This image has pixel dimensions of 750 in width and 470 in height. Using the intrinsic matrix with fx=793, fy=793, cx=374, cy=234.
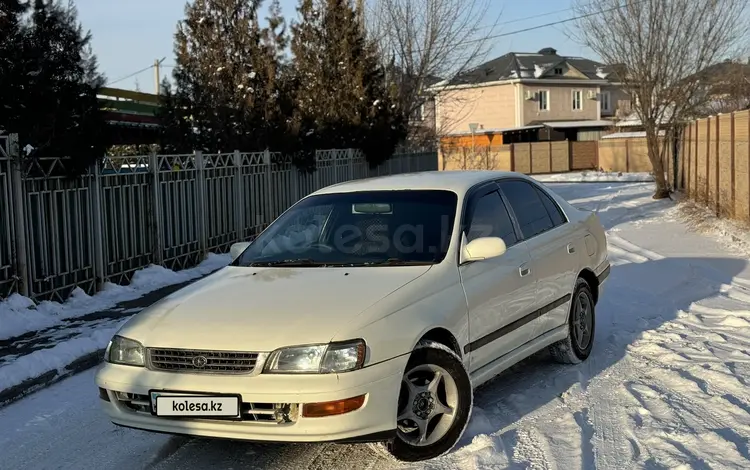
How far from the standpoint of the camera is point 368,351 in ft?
13.2

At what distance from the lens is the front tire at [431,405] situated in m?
4.33

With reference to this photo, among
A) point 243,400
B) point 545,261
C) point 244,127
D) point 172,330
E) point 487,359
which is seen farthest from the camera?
point 244,127

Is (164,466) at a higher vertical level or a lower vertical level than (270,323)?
lower

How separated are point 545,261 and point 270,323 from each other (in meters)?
2.63

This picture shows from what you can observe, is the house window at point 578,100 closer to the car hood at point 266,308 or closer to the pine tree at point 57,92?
the pine tree at point 57,92

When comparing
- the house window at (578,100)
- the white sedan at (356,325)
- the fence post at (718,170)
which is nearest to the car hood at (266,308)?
the white sedan at (356,325)

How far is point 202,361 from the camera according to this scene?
407 centimetres

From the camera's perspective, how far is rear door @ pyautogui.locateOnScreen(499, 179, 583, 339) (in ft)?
19.4

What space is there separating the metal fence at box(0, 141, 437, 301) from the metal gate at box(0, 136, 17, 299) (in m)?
0.01

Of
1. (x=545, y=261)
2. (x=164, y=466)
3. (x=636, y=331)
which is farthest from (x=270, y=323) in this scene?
(x=636, y=331)

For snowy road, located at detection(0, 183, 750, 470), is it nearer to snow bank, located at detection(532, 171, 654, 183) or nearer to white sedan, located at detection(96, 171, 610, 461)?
Answer: white sedan, located at detection(96, 171, 610, 461)

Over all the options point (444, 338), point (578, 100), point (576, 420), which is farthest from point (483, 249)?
point (578, 100)

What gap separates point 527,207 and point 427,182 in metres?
0.98

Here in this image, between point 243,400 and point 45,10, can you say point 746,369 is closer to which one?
point 243,400
